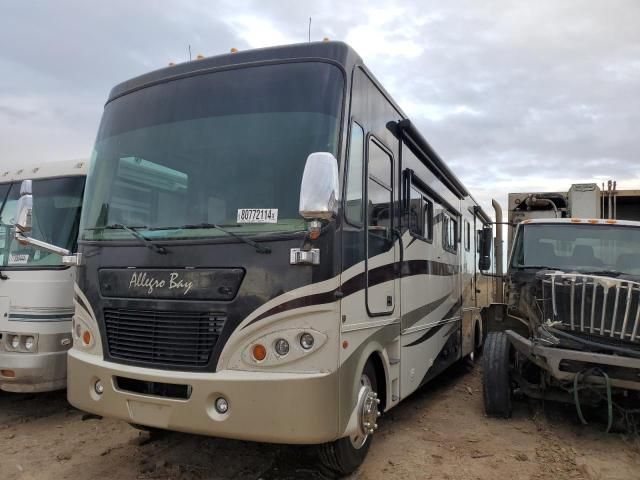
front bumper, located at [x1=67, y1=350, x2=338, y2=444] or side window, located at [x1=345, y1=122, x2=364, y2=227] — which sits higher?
side window, located at [x1=345, y1=122, x2=364, y2=227]

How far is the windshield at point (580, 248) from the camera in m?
6.36

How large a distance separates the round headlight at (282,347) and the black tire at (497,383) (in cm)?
345

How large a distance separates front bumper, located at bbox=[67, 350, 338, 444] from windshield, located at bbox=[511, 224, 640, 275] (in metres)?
4.23

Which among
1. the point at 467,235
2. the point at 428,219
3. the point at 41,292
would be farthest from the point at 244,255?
the point at 467,235

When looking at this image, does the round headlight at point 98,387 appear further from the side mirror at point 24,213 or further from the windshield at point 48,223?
the windshield at point 48,223

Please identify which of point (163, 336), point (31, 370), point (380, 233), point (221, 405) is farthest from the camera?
point (31, 370)

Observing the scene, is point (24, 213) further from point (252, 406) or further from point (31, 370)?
point (252, 406)

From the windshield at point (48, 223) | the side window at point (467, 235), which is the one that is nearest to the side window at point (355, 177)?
the windshield at point (48, 223)

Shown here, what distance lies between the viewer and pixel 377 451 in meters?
4.79

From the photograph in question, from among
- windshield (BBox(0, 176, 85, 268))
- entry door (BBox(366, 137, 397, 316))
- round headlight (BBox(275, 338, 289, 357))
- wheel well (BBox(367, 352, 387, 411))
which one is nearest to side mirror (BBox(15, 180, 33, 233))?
windshield (BBox(0, 176, 85, 268))

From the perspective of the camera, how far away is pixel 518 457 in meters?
4.77

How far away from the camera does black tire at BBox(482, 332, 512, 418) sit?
19.6ft

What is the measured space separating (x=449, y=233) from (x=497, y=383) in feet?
8.04

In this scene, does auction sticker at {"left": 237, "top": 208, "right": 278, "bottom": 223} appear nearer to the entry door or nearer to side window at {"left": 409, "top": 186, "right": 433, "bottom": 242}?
the entry door
